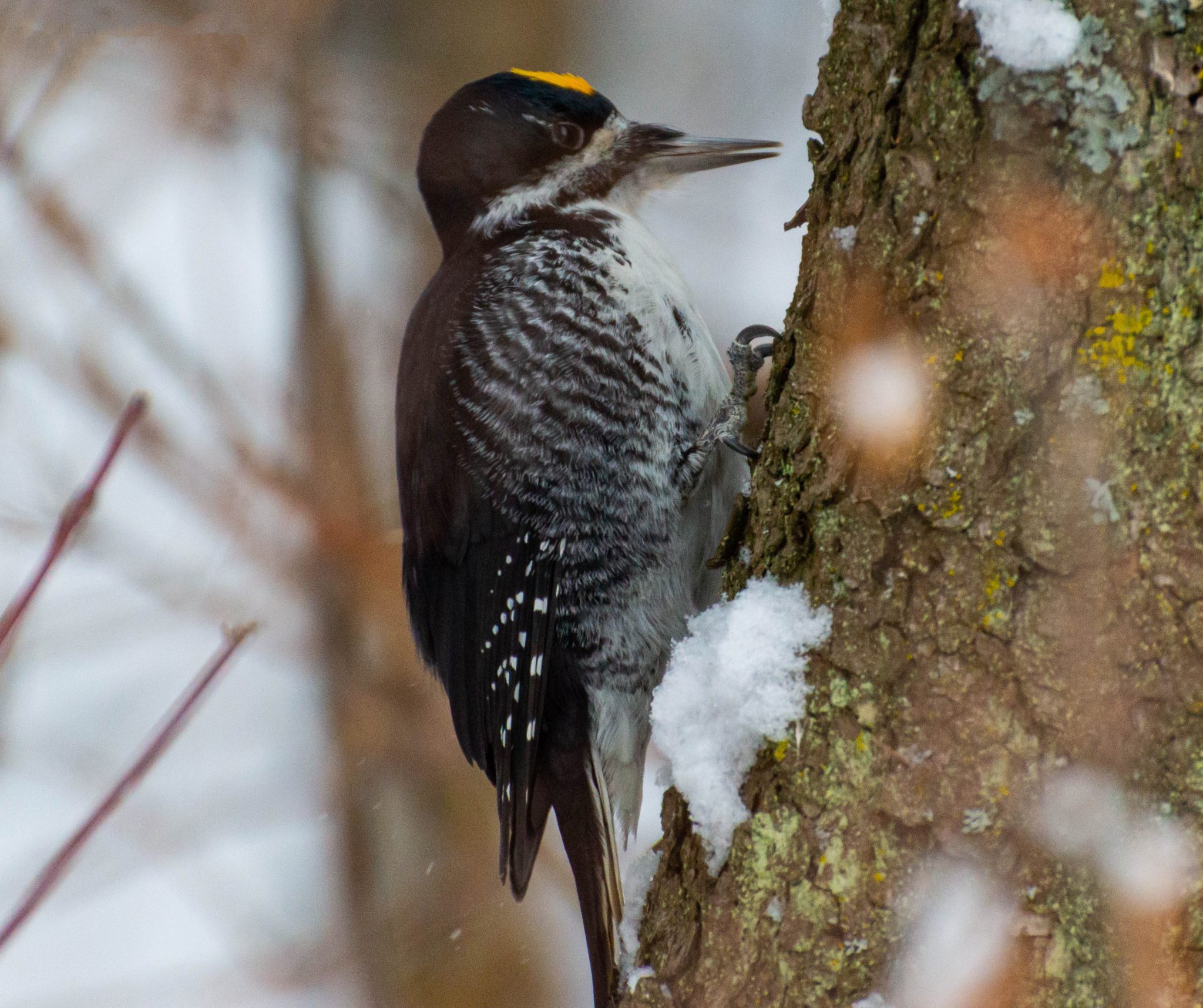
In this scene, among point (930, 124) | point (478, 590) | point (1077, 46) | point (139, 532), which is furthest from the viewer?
point (139, 532)

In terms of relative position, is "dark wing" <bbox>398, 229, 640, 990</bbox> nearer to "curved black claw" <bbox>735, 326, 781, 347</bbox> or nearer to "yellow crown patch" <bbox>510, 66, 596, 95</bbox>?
"curved black claw" <bbox>735, 326, 781, 347</bbox>

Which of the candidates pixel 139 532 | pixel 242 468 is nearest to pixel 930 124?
pixel 242 468

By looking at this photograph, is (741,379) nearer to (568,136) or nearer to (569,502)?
(569,502)

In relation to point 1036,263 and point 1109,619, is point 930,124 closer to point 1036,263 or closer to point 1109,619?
point 1036,263

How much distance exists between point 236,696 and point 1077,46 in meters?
4.04

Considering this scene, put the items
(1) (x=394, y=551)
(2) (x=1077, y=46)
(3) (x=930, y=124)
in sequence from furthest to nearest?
(1) (x=394, y=551)
(3) (x=930, y=124)
(2) (x=1077, y=46)

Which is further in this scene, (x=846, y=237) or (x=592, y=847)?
(x=592, y=847)

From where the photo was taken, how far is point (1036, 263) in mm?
1271

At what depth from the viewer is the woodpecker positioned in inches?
88.6

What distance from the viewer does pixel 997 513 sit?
131cm

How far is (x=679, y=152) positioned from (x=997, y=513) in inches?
64.8

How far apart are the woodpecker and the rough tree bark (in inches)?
30.0

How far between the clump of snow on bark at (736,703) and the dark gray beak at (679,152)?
1.45m

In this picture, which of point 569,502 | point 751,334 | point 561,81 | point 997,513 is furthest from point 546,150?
point 997,513
